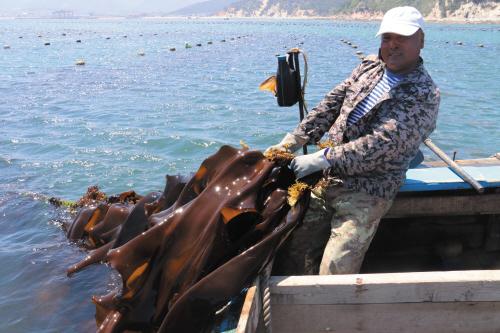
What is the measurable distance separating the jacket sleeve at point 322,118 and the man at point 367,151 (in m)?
0.20

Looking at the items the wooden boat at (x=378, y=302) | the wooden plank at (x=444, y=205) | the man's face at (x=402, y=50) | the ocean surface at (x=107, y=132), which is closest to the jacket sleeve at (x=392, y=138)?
the man's face at (x=402, y=50)

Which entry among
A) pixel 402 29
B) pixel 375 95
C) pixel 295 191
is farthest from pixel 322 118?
pixel 402 29

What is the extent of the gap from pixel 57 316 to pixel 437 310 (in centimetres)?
414

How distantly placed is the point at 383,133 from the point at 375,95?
0.33 metres

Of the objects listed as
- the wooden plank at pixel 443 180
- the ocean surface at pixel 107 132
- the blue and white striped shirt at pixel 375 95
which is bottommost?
the ocean surface at pixel 107 132

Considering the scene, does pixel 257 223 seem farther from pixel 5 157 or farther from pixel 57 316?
pixel 5 157

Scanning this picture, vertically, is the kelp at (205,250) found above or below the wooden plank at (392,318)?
Answer: above

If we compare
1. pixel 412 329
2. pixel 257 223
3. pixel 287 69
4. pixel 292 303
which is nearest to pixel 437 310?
pixel 412 329

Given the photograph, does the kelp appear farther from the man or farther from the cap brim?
the cap brim

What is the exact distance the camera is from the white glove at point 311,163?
12.7 ft

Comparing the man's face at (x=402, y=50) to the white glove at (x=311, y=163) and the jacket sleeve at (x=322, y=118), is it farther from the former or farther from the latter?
the white glove at (x=311, y=163)

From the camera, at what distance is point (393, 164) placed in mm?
3881

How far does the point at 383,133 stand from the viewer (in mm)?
3744

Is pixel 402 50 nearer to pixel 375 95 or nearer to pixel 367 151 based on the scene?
pixel 375 95
